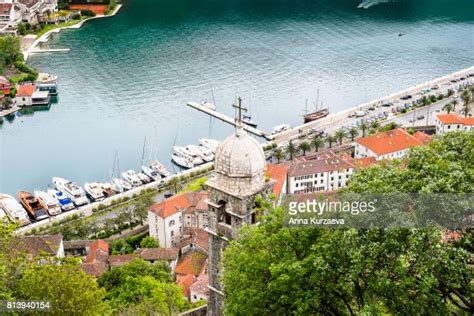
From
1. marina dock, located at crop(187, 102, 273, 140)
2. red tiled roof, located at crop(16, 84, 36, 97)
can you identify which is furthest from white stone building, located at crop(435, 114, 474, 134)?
red tiled roof, located at crop(16, 84, 36, 97)

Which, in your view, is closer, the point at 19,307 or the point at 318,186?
the point at 19,307

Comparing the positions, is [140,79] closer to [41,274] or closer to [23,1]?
[23,1]

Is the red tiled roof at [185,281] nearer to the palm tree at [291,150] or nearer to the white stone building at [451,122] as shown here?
the palm tree at [291,150]

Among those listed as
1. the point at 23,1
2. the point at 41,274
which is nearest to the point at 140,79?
the point at 23,1

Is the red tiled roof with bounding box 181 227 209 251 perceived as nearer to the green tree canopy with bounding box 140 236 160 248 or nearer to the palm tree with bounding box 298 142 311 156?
the green tree canopy with bounding box 140 236 160 248

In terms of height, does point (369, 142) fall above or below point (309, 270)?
below
